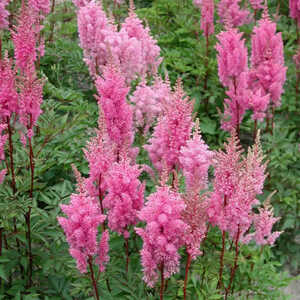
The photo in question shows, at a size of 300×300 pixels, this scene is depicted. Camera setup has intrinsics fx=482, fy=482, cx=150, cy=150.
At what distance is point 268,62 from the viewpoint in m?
4.97

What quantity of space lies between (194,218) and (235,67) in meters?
2.61

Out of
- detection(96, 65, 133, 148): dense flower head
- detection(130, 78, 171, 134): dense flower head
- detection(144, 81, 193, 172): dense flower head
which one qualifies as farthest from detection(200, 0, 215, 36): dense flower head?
detection(144, 81, 193, 172): dense flower head

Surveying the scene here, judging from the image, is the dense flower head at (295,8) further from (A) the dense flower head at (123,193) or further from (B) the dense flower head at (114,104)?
(A) the dense flower head at (123,193)

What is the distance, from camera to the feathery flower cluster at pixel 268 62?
497 centimetres

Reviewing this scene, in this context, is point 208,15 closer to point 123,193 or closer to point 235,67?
point 235,67

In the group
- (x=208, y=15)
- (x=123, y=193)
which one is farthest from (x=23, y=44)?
(x=208, y=15)

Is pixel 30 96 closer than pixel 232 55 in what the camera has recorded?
Yes

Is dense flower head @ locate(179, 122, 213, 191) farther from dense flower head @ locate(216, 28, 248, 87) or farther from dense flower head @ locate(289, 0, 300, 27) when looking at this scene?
dense flower head @ locate(289, 0, 300, 27)

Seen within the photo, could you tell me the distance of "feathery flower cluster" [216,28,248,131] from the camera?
4.83 m

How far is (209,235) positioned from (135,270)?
620 millimetres

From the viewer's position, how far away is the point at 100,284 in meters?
Result: 3.39

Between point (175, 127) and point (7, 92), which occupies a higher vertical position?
point (7, 92)

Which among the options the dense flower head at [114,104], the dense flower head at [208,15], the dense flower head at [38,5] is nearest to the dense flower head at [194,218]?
the dense flower head at [114,104]

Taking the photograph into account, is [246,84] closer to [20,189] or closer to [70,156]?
[70,156]
